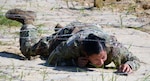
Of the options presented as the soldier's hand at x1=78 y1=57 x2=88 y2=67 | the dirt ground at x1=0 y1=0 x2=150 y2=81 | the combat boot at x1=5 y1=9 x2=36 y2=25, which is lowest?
the dirt ground at x1=0 y1=0 x2=150 y2=81

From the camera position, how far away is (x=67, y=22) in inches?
274

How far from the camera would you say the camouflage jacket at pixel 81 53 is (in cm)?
446

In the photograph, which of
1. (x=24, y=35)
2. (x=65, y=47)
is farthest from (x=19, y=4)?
(x=65, y=47)

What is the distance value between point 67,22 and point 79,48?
252 centimetres

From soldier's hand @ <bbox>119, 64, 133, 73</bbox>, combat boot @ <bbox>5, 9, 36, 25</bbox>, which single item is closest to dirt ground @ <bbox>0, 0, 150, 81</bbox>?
soldier's hand @ <bbox>119, 64, 133, 73</bbox>

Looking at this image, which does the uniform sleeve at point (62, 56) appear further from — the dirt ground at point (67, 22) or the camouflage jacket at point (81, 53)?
the dirt ground at point (67, 22)

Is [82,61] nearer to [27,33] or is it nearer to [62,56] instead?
A: [62,56]

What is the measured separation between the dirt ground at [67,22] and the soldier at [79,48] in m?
0.09

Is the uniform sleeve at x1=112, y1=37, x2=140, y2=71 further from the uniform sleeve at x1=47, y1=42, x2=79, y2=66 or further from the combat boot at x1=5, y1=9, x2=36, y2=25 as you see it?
the combat boot at x1=5, y1=9, x2=36, y2=25

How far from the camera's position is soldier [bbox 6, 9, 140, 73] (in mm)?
4324

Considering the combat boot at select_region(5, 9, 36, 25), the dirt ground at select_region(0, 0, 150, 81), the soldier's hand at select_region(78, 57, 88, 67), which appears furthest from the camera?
the combat boot at select_region(5, 9, 36, 25)

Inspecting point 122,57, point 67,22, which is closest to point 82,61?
point 122,57

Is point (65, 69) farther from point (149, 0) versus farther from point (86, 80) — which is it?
point (149, 0)

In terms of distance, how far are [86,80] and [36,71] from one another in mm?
457
